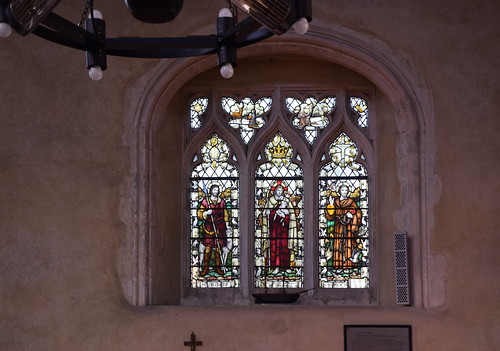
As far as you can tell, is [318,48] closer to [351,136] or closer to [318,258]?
[351,136]

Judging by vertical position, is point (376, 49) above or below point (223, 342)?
above

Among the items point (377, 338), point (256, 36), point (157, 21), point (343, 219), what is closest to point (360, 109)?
point (343, 219)

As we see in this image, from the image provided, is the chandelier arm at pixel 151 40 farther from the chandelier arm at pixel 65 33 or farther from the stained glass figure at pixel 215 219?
the stained glass figure at pixel 215 219

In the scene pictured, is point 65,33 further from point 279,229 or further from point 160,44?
point 279,229

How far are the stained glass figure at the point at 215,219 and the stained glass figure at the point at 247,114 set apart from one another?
22 centimetres

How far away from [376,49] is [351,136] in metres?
1.11

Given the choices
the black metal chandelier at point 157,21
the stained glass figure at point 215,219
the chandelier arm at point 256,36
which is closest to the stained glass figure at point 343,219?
the stained glass figure at point 215,219

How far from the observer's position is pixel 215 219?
8984 millimetres

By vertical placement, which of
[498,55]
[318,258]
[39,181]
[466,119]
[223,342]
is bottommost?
[223,342]

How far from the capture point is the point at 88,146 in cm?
814

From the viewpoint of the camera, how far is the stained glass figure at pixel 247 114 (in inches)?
359

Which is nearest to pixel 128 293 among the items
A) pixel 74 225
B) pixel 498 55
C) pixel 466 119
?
pixel 74 225

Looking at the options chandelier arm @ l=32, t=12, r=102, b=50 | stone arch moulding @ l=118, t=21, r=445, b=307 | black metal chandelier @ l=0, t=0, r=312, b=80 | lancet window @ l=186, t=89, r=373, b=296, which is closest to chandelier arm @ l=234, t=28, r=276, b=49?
black metal chandelier @ l=0, t=0, r=312, b=80

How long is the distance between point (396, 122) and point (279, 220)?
4.94 feet
